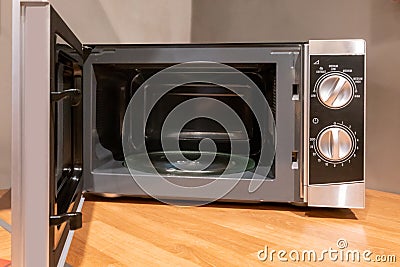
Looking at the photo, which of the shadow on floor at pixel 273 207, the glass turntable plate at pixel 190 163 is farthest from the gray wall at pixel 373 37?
the glass turntable plate at pixel 190 163

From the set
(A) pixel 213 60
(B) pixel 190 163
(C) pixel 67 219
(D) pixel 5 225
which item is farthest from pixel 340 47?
(D) pixel 5 225

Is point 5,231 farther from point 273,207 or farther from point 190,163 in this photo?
point 273,207

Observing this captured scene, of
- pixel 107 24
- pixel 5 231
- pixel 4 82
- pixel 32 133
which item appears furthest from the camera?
pixel 107 24

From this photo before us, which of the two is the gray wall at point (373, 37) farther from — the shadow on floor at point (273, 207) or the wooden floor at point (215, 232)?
the shadow on floor at point (273, 207)

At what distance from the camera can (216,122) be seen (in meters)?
A: 0.92

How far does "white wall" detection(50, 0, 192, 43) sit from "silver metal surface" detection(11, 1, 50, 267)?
2.19 feet

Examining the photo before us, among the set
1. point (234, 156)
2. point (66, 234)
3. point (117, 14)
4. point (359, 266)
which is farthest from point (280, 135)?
point (117, 14)

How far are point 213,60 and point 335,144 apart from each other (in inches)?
10.9

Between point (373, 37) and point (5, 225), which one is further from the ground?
point (373, 37)

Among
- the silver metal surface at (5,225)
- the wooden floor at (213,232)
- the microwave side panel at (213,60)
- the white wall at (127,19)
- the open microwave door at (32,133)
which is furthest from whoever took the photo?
the white wall at (127,19)

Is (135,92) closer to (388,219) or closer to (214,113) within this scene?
(214,113)

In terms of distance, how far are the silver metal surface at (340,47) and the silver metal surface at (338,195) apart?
9.4 inches

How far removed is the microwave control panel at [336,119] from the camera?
0.72 meters

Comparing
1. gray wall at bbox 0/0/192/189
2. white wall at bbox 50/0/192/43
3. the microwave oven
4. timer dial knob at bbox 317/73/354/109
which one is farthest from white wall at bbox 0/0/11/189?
timer dial knob at bbox 317/73/354/109
